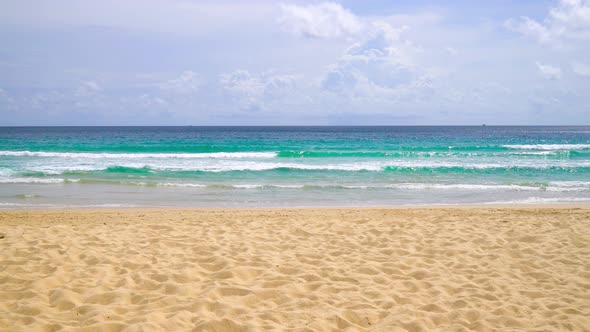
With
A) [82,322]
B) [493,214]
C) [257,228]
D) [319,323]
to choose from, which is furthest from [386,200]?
[82,322]

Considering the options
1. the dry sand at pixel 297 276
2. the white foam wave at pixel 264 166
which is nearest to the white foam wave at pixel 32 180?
the white foam wave at pixel 264 166

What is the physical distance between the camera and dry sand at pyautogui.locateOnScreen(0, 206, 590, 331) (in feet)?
13.0

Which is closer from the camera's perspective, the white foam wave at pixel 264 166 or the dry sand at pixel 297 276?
the dry sand at pixel 297 276

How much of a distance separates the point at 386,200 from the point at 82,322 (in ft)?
33.3

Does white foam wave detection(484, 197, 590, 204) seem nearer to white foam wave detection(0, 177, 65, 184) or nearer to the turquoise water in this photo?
the turquoise water

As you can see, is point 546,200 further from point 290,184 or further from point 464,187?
point 290,184

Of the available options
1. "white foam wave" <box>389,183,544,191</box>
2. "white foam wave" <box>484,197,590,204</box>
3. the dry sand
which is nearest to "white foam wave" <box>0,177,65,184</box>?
the dry sand

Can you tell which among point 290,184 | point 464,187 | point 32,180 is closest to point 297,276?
point 290,184

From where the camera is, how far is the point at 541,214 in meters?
9.69

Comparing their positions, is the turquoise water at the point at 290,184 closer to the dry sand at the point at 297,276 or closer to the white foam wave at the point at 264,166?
the white foam wave at the point at 264,166

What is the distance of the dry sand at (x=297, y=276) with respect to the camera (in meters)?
3.96

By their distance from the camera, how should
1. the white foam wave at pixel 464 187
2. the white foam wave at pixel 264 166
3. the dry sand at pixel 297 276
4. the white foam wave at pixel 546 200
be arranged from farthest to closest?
the white foam wave at pixel 264 166 < the white foam wave at pixel 464 187 < the white foam wave at pixel 546 200 < the dry sand at pixel 297 276

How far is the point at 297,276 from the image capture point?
507 cm

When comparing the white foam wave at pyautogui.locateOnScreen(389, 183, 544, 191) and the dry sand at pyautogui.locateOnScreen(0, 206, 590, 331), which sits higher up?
the dry sand at pyautogui.locateOnScreen(0, 206, 590, 331)
